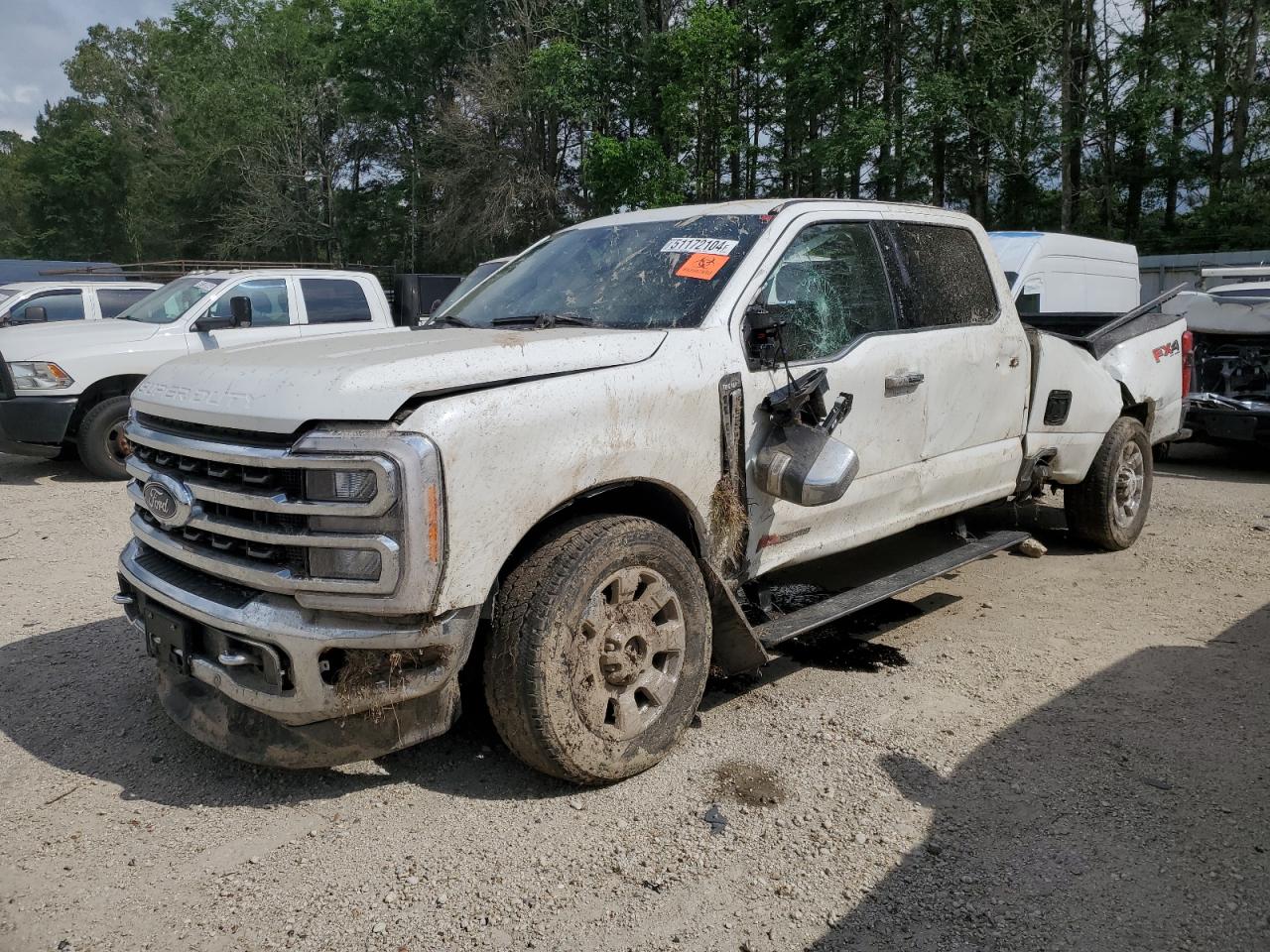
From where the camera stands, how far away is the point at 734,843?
3.08 meters

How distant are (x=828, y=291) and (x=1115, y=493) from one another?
125 inches

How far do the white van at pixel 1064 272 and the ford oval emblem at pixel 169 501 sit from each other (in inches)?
368

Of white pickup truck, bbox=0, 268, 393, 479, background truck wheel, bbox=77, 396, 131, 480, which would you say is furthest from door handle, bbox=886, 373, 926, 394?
background truck wheel, bbox=77, 396, 131, 480

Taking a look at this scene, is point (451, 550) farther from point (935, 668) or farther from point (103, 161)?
point (103, 161)

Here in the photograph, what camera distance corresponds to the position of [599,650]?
10.7 feet

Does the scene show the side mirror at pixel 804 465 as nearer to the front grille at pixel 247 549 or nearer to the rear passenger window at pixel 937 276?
the rear passenger window at pixel 937 276

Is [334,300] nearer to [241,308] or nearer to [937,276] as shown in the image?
[241,308]

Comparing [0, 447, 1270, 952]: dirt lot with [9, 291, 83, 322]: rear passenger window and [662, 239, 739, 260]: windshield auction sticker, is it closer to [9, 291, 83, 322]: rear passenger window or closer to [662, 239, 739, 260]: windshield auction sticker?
[662, 239, 739, 260]: windshield auction sticker

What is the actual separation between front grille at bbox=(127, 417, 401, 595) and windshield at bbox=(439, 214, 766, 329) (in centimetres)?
135

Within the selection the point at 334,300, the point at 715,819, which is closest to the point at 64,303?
the point at 334,300

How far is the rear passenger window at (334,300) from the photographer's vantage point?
35.6 ft

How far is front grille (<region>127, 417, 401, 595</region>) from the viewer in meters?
2.77

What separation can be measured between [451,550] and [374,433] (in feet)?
1.30

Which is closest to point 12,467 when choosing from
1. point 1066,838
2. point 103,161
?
point 1066,838
